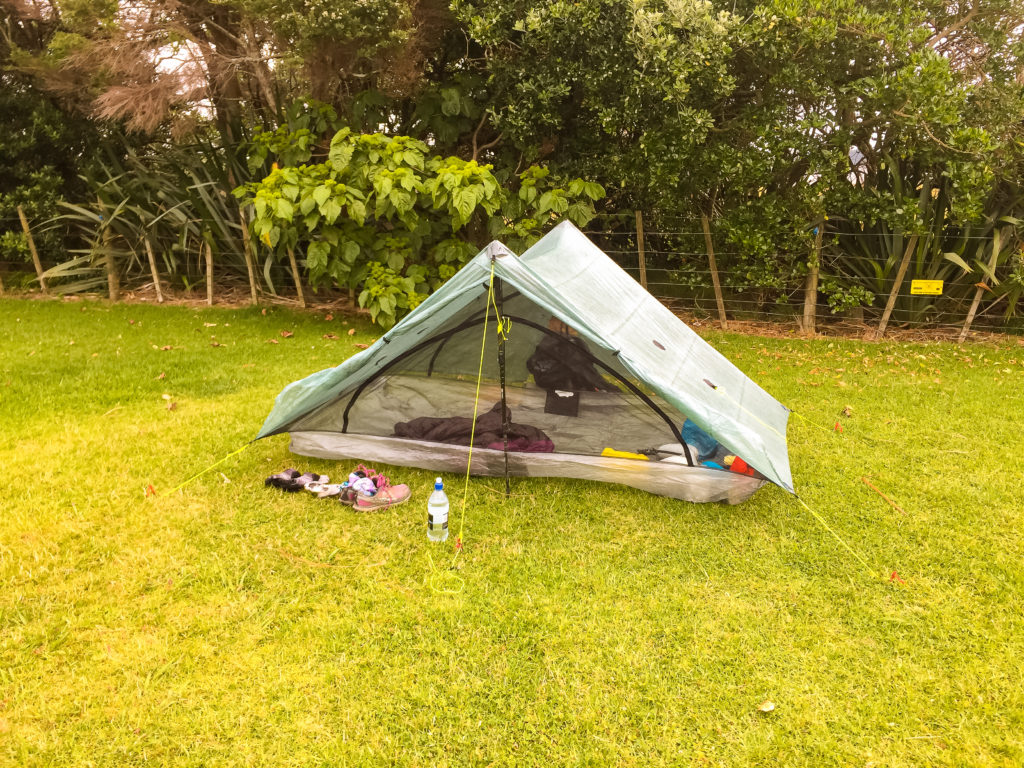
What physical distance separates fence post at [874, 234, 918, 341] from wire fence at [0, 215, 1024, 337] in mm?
13

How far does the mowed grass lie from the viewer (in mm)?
1937

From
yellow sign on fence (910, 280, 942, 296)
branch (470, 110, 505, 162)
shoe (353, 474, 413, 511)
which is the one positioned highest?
branch (470, 110, 505, 162)

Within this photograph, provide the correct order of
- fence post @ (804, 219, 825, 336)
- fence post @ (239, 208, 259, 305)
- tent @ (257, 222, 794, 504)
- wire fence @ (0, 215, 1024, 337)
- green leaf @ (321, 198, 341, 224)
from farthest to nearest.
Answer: fence post @ (239, 208, 259, 305), fence post @ (804, 219, 825, 336), wire fence @ (0, 215, 1024, 337), green leaf @ (321, 198, 341, 224), tent @ (257, 222, 794, 504)

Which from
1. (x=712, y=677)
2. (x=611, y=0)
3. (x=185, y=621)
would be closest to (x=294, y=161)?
(x=611, y=0)

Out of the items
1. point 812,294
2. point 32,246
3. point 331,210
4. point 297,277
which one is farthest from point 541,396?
point 32,246

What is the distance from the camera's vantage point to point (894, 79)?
555cm

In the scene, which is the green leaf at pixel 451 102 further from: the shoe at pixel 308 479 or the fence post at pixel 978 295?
the fence post at pixel 978 295

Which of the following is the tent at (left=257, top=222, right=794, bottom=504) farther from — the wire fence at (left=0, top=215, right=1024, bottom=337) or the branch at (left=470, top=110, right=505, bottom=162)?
the wire fence at (left=0, top=215, right=1024, bottom=337)

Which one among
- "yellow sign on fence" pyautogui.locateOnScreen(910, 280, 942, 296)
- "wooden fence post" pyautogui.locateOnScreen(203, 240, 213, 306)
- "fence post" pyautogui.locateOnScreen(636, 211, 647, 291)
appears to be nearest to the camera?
"yellow sign on fence" pyautogui.locateOnScreen(910, 280, 942, 296)

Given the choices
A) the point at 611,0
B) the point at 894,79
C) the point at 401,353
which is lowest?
the point at 401,353

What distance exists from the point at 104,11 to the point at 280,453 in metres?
6.04

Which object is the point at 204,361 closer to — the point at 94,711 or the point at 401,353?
the point at 401,353

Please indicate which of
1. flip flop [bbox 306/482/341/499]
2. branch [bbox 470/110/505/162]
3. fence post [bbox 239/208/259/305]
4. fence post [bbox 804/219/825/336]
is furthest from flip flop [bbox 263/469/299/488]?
fence post [bbox 804/219/825/336]

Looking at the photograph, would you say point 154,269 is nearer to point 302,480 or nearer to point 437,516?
point 302,480
